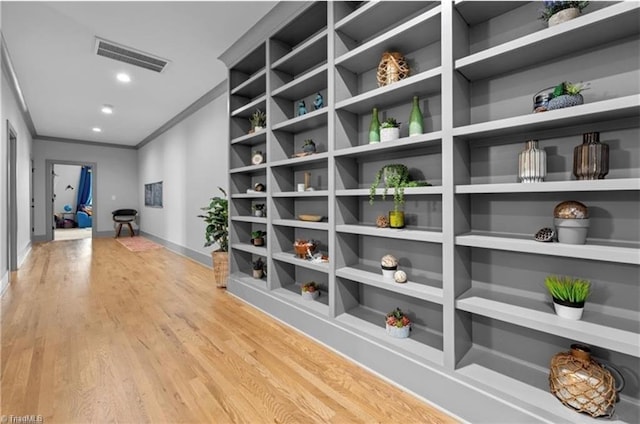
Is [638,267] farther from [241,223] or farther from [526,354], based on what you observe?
[241,223]

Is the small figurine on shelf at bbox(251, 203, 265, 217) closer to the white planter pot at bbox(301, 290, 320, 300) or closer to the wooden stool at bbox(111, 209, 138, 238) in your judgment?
the white planter pot at bbox(301, 290, 320, 300)

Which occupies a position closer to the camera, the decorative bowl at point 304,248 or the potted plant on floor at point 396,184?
the potted plant on floor at point 396,184

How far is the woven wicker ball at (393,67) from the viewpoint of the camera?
2.03 metres

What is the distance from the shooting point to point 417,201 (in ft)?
6.84

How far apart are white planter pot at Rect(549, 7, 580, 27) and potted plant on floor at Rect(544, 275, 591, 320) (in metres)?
1.20

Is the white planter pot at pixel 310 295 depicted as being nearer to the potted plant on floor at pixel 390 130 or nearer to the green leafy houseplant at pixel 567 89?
the potted plant on floor at pixel 390 130

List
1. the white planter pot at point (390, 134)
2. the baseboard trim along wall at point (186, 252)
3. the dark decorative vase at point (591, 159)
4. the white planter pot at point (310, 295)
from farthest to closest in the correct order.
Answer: the baseboard trim along wall at point (186, 252), the white planter pot at point (310, 295), the white planter pot at point (390, 134), the dark decorative vase at point (591, 159)

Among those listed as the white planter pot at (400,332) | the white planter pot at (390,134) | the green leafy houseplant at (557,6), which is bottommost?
the white planter pot at (400,332)

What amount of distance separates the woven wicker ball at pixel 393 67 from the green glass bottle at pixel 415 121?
0.72ft

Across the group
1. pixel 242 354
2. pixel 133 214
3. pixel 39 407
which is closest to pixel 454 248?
pixel 242 354

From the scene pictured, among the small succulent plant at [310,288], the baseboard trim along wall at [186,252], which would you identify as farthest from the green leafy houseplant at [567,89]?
the baseboard trim along wall at [186,252]

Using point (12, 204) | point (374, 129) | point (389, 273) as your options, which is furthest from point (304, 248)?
point (12, 204)

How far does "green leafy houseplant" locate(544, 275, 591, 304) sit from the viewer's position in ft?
4.35

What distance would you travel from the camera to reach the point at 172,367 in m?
1.95
